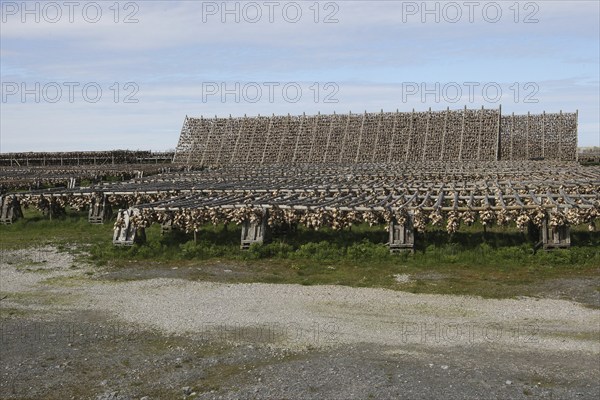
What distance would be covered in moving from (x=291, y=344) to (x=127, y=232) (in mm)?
9060

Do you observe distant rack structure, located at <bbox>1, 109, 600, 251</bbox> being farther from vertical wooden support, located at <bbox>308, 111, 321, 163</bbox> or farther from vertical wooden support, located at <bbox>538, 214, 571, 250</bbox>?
vertical wooden support, located at <bbox>308, 111, 321, 163</bbox>

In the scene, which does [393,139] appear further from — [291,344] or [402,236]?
[291,344]

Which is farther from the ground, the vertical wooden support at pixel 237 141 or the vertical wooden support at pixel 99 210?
the vertical wooden support at pixel 237 141

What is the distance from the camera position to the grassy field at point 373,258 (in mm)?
12719

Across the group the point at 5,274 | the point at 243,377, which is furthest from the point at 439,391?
the point at 5,274

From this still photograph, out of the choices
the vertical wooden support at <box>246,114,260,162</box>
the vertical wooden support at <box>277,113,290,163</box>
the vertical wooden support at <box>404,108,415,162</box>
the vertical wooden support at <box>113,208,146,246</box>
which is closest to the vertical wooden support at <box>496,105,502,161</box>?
the vertical wooden support at <box>404,108,415,162</box>

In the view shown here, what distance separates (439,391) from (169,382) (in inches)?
129

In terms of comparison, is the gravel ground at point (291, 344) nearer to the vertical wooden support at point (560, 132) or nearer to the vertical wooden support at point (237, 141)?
the vertical wooden support at point (237, 141)

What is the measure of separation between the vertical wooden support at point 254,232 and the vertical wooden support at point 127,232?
298 centimetres

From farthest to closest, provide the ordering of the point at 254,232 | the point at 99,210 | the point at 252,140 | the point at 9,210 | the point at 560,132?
the point at 252,140, the point at 560,132, the point at 9,210, the point at 99,210, the point at 254,232

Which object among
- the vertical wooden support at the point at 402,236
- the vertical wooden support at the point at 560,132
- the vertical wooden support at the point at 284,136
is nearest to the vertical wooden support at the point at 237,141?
the vertical wooden support at the point at 284,136

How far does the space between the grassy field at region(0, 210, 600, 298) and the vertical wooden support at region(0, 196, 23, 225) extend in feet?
13.9

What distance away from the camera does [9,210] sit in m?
22.5

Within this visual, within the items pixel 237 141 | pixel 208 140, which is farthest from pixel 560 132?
pixel 208 140
